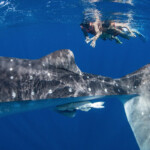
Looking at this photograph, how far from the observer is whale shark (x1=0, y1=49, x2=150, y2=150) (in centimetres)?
533

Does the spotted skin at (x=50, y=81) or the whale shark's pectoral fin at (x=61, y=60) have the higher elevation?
the whale shark's pectoral fin at (x=61, y=60)

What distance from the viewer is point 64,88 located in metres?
5.80

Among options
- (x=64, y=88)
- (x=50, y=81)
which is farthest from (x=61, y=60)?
(x=64, y=88)

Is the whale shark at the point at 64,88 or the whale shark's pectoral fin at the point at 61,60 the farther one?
the whale shark's pectoral fin at the point at 61,60

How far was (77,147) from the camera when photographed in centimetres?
1359

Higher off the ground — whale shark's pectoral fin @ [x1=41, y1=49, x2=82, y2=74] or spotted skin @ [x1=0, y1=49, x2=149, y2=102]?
whale shark's pectoral fin @ [x1=41, y1=49, x2=82, y2=74]

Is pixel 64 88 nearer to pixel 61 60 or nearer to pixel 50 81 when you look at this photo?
pixel 50 81

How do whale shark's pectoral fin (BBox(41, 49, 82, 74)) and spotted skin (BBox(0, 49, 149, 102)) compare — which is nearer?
spotted skin (BBox(0, 49, 149, 102))

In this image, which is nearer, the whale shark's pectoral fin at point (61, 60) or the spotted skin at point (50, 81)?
the spotted skin at point (50, 81)

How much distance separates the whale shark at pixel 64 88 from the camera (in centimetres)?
533

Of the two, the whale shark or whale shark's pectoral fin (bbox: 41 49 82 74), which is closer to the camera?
the whale shark

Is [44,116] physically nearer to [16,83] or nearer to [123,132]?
[123,132]

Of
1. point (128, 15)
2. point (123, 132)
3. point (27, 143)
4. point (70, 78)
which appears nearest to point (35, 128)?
point (27, 143)

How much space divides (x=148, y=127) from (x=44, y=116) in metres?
10.6
